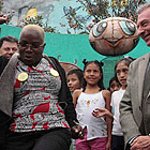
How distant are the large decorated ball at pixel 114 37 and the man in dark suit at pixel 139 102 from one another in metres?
3.04

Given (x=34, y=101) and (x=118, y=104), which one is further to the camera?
(x=118, y=104)

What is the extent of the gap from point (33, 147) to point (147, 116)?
827 mm

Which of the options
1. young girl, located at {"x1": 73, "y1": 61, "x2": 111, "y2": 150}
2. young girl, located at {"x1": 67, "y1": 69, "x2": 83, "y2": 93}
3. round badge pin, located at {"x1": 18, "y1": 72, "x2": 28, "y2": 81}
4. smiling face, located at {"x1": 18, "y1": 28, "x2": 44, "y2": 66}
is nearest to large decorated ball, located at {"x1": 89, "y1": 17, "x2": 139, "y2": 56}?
young girl, located at {"x1": 67, "y1": 69, "x2": 83, "y2": 93}

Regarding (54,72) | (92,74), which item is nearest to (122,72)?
(92,74)

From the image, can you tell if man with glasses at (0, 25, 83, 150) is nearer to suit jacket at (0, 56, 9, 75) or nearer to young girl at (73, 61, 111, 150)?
suit jacket at (0, 56, 9, 75)

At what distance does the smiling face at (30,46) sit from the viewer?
3.52 m

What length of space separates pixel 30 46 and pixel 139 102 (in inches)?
36.0

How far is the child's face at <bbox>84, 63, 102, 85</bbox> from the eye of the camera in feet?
18.6

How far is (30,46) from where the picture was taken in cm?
351

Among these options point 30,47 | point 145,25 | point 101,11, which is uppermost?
point 101,11

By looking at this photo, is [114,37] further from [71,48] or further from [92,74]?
[71,48]

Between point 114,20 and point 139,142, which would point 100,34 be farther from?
point 139,142

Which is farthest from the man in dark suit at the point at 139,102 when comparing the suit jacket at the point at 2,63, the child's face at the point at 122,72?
the child's face at the point at 122,72

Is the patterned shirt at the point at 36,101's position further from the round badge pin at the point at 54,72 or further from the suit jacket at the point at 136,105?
the suit jacket at the point at 136,105
